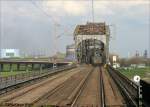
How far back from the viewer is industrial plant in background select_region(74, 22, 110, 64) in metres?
141

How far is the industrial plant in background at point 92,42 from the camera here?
464 ft

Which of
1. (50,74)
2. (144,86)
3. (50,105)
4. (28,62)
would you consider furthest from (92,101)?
(28,62)

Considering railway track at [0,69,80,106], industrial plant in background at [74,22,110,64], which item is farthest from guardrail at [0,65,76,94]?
industrial plant in background at [74,22,110,64]

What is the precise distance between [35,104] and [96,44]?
123070 mm

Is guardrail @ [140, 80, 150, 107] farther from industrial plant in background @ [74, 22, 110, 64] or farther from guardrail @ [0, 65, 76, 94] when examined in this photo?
industrial plant in background @ [74, 22, 110, 64]

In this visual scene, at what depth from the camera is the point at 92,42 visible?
149m

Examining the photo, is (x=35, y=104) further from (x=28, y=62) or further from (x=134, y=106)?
(x=28, y=62)

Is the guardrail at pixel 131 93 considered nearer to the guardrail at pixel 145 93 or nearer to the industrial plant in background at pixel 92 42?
the guardrail at pixel 145 93

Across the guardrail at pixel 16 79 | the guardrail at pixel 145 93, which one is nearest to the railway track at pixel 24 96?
the guardrail at pixel 16 79

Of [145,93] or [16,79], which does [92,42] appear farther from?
[145,93]

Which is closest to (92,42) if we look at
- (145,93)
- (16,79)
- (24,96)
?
(16,79)

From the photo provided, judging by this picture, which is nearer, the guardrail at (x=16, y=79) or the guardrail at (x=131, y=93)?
the guardrail at (x=131, y=93)

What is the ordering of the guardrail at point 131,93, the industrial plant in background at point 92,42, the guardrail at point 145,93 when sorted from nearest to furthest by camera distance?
the guardrail at point 145,93, the guardrail at point 131,93, the industrial plant in background at point 92,42

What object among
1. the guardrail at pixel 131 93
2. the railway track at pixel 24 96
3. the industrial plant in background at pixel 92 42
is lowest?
the railway track at pixel 24 96
